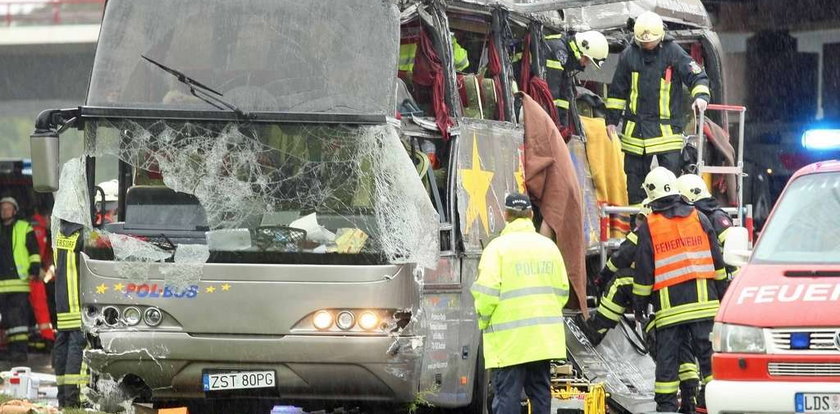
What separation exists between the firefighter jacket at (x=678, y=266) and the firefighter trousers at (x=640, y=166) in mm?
2107

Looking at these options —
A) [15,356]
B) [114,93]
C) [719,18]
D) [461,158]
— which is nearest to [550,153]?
[461,158]

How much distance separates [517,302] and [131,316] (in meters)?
2.21

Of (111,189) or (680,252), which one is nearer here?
(111,189)

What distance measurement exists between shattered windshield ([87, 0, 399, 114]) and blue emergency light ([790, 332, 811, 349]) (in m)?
2.75

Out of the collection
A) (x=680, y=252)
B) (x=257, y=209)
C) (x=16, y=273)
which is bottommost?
(x=680, y=252)

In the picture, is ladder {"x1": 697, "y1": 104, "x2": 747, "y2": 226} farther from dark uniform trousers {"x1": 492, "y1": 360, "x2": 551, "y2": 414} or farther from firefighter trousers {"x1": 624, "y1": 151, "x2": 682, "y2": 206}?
dark uniform trousers {"x1": 492, "y1": 360, "x2": 551, "y2": 414}

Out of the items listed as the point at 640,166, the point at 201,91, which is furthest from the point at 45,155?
the point at 640,166

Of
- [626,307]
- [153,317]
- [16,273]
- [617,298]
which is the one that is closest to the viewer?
[153,317]

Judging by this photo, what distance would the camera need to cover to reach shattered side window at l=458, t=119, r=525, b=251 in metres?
10.3

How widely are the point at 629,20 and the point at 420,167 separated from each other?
4.59m

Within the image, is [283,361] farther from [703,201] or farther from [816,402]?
[703,201]

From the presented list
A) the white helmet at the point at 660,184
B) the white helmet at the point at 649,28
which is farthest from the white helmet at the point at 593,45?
the white helmet at the point at 660,184

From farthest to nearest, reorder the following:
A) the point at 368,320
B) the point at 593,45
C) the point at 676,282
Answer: the point at 593,45, the point at 676,282, the point at 368,320

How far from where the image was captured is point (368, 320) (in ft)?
30.8
